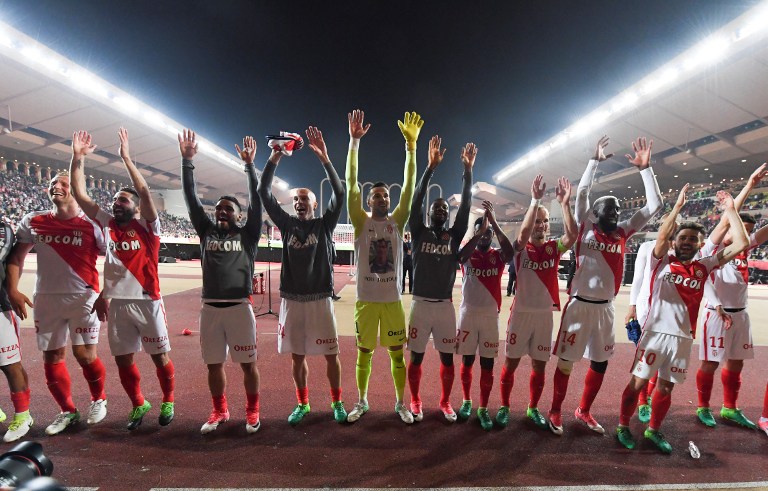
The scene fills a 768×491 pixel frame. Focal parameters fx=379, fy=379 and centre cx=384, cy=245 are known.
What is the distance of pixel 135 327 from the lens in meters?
3.77

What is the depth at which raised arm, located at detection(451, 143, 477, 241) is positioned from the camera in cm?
402

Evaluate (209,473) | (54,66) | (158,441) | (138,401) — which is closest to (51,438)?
(138,401)

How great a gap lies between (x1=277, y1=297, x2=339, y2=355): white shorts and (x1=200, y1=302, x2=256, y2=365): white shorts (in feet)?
1.09

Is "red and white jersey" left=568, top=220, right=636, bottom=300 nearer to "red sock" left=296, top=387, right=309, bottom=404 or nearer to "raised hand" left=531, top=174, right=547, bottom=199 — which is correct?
"raised hand" left=531, top=174, right=547, bottom=199

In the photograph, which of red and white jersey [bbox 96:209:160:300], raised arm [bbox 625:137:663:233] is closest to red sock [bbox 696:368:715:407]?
raised arm [bbox 625:137:663:233]

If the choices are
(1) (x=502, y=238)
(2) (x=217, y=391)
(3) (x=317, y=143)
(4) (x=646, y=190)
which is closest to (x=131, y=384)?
(2) (x=217, y=391)

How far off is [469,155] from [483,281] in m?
1.36

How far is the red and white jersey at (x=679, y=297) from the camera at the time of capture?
3490 mm

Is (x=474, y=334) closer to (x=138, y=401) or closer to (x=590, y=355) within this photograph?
(x=590, y=355)

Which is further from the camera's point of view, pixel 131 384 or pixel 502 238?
pixel 502 238

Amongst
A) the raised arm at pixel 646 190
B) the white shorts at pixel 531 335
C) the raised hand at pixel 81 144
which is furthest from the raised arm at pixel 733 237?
the raised hand at pixel 81 144

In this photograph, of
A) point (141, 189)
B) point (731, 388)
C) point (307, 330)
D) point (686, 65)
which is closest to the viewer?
point (141, 189)

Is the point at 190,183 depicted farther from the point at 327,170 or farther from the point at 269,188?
the point at 327,170

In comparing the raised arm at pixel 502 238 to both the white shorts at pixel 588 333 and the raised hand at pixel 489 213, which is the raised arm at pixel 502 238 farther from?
the white shorts at pixel 588 333
